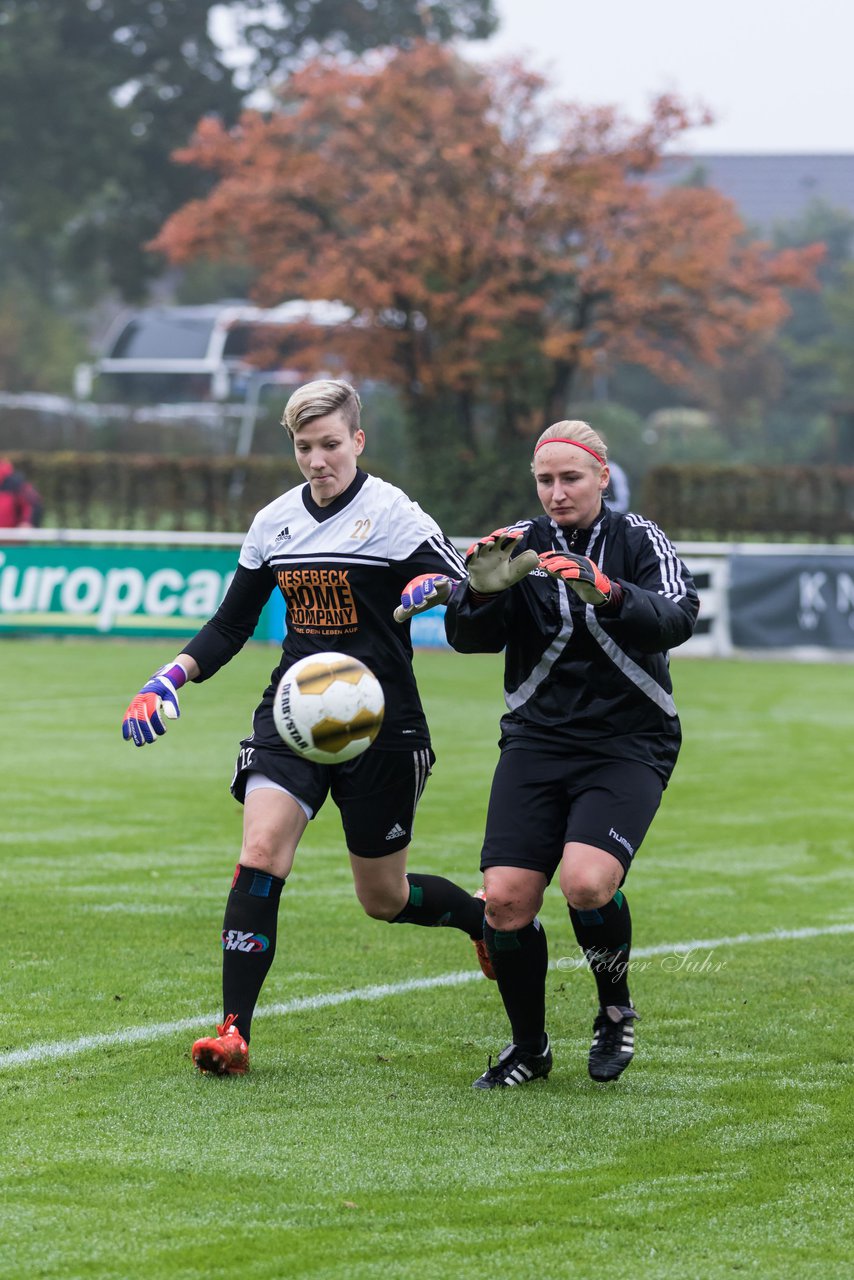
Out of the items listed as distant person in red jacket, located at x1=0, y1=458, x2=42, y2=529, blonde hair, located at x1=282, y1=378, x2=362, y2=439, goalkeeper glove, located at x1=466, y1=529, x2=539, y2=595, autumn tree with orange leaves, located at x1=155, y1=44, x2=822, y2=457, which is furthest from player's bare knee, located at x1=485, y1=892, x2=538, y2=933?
autumn tree with orange leaves, located at x1=155, y1=44, x2=822, y2=457

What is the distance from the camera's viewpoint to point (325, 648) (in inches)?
219

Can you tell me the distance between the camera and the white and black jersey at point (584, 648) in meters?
5.27

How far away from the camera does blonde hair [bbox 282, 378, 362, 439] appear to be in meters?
→ 5.41

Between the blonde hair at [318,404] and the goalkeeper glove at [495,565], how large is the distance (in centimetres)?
71

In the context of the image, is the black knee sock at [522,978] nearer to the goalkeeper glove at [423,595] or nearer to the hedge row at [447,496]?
the goalkeeper glove at [423,595]

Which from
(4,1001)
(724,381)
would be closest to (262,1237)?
(4,1001)

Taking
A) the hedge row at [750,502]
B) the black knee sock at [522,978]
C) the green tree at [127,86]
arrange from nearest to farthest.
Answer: the black knee sock at [522,978], the hedge row at [750,502], the green tree at [127,86]

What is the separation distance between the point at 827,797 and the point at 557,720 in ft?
20.6

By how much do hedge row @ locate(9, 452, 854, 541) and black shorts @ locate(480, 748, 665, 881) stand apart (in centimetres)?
2038

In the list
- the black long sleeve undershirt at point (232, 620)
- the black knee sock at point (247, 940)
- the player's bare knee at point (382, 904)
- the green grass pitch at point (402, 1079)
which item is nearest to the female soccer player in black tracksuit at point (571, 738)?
the green grass pitch at point (402, 1079)

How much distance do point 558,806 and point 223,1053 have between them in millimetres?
1223

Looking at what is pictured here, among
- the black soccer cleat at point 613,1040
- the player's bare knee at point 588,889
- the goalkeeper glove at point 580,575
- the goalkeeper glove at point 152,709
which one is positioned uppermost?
the goalkeeper glove at point 580,575

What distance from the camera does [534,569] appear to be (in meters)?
5.04

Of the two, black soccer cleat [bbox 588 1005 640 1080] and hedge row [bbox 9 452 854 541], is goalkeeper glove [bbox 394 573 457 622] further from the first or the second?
hedge row [bbox 9 452 854 541]
